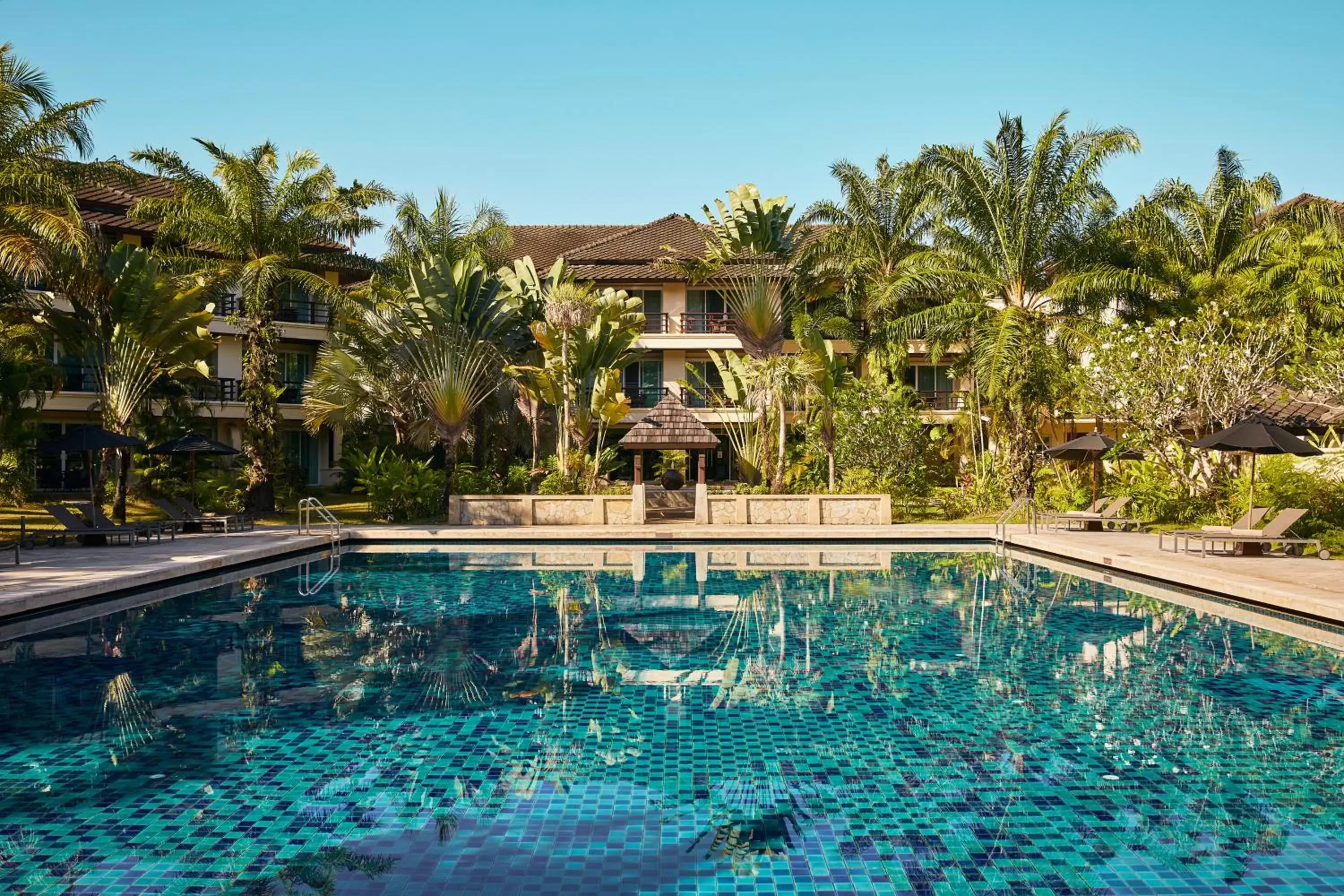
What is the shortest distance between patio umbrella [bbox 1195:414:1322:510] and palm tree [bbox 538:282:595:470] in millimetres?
14342

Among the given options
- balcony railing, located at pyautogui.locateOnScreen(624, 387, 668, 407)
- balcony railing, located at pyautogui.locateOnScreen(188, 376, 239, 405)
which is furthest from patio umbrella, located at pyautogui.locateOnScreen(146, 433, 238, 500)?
balcony railing, located at pyautogui.locateOnScreen(624, 387, 668, 407)

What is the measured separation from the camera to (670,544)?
2234cm

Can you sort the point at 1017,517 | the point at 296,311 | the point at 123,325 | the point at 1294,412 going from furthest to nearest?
the point at 296,311, the point at 1294,412, the point at 1017,517, the point at 123,325

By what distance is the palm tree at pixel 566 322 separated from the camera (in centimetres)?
2606

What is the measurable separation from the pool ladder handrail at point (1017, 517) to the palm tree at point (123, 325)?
18.2m

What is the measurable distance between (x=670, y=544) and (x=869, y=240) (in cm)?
1558

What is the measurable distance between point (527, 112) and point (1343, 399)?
54.1 ft

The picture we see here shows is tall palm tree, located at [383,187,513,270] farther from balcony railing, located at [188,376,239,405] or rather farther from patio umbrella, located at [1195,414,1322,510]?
patio umbrella, located at [1195,414,1322,510]

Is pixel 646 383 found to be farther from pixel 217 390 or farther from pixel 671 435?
pixel 217 390

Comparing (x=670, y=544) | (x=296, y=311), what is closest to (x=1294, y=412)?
(x=670, y=544)

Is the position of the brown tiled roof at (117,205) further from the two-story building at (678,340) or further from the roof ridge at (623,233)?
the two-story building at (678,340)

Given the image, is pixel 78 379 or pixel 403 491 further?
pixel 78 379

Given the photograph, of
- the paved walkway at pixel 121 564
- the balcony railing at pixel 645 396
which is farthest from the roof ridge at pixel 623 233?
the paved walkway at pixel 121 564

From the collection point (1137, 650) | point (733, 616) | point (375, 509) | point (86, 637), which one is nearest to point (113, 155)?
point (375, 509)
